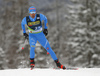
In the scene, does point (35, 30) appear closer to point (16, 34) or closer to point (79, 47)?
point (79, 47)

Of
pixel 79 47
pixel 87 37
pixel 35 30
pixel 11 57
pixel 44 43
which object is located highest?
pixel 35 30

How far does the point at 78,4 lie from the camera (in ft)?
58.6

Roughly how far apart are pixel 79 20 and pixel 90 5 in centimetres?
189

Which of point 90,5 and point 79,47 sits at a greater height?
point 90,5

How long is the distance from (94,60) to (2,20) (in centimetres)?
1650

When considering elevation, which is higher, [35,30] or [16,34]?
[35,30]

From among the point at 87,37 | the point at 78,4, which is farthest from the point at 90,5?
the point at 87,37

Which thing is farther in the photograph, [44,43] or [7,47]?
[7,47]

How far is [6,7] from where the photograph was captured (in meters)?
25.2
